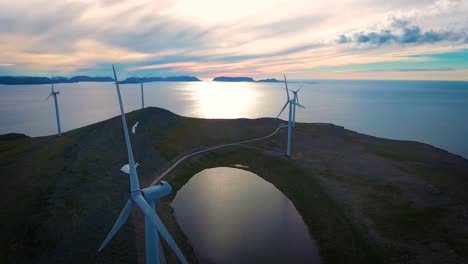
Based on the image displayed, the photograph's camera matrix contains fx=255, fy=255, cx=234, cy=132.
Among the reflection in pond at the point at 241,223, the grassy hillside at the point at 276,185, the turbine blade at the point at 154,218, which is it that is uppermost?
the turbine blade at the point at 154,218

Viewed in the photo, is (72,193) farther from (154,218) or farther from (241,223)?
(154,218)

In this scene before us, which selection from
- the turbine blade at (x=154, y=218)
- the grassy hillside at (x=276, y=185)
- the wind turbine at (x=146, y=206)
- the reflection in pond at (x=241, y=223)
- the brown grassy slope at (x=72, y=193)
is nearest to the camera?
the turbine blade at (x=154, y=218)

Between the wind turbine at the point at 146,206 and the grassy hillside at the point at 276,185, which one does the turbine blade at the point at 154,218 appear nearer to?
the wind turbine at the point at 146,206

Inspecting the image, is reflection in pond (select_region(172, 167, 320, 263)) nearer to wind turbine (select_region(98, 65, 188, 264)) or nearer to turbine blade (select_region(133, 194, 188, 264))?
wind turbine (select_region(98, 65, 188, 264))

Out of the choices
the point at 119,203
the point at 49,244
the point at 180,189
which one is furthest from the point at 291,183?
the point at 49,244

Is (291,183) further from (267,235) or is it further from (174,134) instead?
(174,134)

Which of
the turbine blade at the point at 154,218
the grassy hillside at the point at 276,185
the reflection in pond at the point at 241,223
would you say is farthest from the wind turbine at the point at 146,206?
the reflection in pond at the point at 241,223
